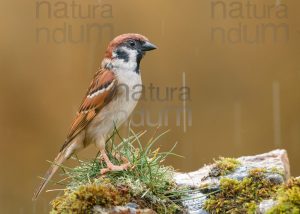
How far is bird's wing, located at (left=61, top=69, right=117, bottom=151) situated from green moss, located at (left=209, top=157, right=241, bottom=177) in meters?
1.09

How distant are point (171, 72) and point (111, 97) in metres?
2.05

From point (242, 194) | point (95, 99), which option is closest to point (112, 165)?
point (242, 194)

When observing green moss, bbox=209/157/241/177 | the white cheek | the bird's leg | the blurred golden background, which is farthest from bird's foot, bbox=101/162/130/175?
the blurred golden background

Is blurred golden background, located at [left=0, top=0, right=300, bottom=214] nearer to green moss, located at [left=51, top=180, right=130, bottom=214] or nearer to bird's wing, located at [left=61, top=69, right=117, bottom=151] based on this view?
bird's wing, located at [left=61, top=69, right=117, bottom=151]

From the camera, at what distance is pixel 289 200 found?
3424mm

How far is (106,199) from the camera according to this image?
11.6 ft

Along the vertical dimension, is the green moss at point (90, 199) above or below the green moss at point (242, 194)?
above

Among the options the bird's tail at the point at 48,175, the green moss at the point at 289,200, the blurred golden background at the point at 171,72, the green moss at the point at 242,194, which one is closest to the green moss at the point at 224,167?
the green moss at the point at 242,194

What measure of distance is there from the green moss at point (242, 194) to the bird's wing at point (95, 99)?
50.9 inches

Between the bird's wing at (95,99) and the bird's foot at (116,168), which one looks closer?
the bird's foot at (116,168)

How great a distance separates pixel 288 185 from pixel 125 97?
1.71m

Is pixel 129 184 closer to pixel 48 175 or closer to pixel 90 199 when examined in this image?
pixel 90 199

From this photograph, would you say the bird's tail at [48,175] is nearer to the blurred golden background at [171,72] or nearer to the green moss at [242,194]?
the green moss at [242,194]

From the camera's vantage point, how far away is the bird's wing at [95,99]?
4.97 meters
